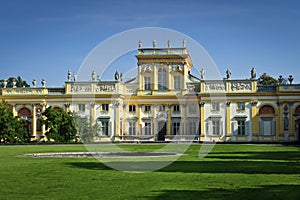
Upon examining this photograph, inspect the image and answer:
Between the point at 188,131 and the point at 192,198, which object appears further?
the point at 188,131

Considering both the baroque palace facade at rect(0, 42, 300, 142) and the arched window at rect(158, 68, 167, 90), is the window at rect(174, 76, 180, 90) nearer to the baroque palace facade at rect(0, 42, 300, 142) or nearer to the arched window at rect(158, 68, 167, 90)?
the baroque palace facade at rect(0, 42, 300, 142)

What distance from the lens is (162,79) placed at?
59.9m

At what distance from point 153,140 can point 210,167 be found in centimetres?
3921

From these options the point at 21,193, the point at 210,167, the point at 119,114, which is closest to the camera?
the point at 21,193

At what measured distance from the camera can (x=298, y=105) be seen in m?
56.0

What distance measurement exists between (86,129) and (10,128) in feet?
27.5

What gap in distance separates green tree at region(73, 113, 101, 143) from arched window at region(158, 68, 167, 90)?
31.2 feet

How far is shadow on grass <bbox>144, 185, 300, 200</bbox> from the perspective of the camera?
11859 millimetres

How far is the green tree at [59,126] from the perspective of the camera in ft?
175

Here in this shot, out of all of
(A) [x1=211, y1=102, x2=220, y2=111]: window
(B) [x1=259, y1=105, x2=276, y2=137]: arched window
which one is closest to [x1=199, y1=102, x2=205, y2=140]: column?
(A) [x1=211, y1=102, x2=220, y2=111]: window

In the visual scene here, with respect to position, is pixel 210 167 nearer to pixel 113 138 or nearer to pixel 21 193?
pixel 21 193

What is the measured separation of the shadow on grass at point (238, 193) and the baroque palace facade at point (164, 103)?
44.1m

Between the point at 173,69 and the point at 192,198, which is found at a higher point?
the point at 173,69

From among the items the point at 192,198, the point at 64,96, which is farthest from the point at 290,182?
the point at 64,96
